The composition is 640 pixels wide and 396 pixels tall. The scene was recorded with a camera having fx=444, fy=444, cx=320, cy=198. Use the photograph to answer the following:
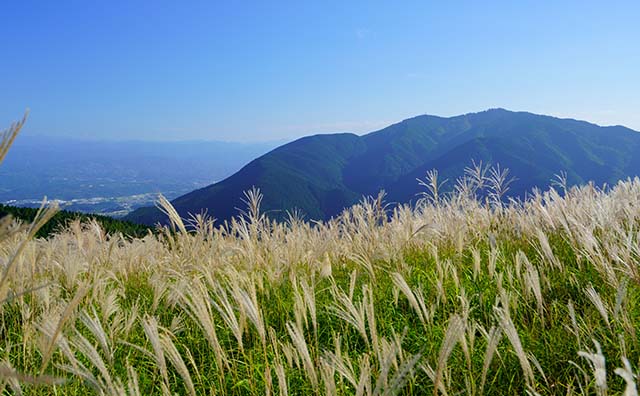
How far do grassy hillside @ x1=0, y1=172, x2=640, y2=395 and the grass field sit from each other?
0.06ft

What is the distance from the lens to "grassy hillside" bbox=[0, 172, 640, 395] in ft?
5.98

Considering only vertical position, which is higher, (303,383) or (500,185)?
(500,185)

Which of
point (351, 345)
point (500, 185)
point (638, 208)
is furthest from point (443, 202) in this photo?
point (351, 345)

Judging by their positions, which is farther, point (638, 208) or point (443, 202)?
point (443, 202)

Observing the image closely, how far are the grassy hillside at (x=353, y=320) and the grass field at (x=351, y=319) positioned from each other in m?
0.02

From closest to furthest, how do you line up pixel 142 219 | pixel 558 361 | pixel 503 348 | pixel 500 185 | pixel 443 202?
pixel 558 361 < pixel 503 348 < pixel 500 185 < pixel 443 202 < pixel 142 219

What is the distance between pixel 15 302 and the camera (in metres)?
3.88

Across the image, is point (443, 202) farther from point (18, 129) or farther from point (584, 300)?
point (18, 129)

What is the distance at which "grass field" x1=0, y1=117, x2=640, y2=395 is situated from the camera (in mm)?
1797

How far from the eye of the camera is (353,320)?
2.34m

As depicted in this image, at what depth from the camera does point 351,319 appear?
92.7 inches

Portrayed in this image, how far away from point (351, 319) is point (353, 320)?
22mm

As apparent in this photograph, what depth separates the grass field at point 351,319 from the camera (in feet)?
5.90

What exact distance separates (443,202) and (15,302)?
5697 millimetres
